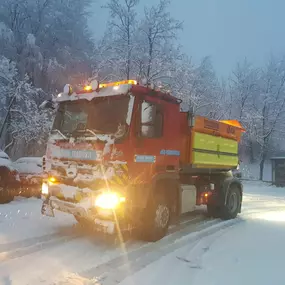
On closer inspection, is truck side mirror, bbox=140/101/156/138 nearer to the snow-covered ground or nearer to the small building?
the snow-covered ground

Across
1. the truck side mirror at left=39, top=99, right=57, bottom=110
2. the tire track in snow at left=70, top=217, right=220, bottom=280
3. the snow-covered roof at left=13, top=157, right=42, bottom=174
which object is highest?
the truck side mirror at left=39, top=99, right=57, bottom=110

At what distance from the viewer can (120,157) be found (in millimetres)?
5734

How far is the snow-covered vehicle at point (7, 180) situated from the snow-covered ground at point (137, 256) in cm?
223

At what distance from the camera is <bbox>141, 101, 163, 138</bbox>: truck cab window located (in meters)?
6.07

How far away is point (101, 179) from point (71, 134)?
3.92 feet

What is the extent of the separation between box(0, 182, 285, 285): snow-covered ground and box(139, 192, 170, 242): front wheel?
0.18 metres

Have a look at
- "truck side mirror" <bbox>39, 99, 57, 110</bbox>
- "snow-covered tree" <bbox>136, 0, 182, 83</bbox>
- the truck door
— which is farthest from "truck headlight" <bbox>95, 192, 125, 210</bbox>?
"snow-covered tree" <bbox>136, 0, 182, 83</bbox>

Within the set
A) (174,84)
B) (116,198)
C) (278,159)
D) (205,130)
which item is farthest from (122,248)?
(278,159)

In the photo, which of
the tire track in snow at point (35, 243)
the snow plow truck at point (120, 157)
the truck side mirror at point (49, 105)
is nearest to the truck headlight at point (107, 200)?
the snow plow truck at point (120, 157)

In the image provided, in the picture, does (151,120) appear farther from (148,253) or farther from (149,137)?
(148,253)

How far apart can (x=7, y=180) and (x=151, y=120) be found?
20.1 ft

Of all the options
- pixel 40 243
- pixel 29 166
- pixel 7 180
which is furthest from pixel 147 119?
pixel 29 166

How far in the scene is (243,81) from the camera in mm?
33000

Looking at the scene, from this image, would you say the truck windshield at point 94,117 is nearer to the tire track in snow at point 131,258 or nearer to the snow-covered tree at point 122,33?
the tire track in snow at point 131,258
